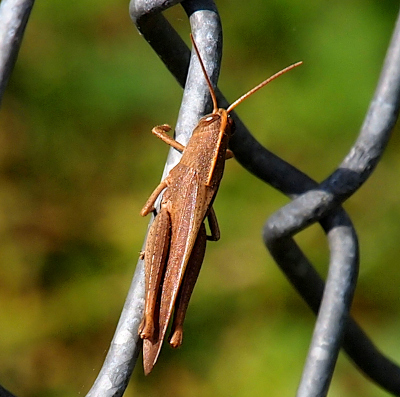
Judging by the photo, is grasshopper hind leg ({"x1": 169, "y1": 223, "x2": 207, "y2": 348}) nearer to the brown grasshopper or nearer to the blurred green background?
the brown grasshopper

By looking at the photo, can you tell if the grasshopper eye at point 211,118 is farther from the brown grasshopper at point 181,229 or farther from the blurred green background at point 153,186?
the blurred green background at point 153,186

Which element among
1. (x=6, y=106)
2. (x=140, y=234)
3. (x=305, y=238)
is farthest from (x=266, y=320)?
(x=6, y=106)

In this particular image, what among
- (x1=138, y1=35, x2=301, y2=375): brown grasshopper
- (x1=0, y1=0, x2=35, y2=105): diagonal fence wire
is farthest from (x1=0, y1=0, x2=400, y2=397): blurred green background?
(x1=0, y1=0, x2=35, y2=105): diagonal fence wire

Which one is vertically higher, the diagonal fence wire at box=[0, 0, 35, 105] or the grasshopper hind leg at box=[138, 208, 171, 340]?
the diagonal fence wire at box=[0, 0, 35, 105]

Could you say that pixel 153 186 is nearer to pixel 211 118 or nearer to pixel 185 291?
pixel 211 118

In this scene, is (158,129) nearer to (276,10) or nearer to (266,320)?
(266,320)

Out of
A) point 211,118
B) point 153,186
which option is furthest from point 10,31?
point 153,186

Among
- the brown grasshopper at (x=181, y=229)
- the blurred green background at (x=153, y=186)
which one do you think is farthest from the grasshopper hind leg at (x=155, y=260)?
the blurred green background at (x=153, y=186)
